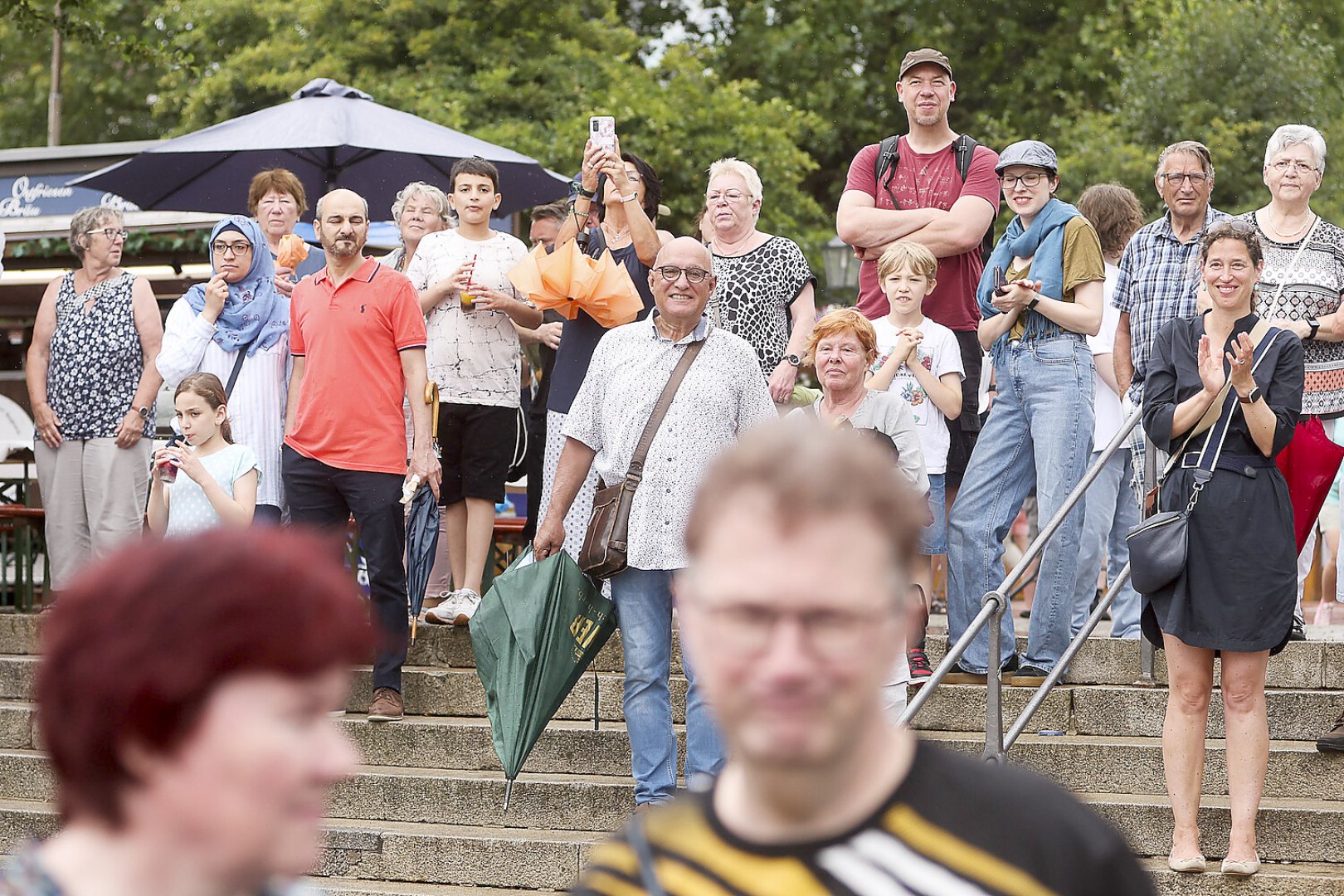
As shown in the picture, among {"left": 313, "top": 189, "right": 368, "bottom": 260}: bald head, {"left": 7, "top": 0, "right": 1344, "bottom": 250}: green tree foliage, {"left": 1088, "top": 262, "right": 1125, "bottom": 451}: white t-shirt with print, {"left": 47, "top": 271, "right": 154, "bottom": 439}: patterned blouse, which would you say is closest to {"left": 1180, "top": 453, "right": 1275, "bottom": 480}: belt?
{"left": 1088, "top": 262, "right": 1125, "bottom": 451}: white t-shirt with print

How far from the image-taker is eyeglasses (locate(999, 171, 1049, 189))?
712 centimetres

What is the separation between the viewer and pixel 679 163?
70.1ft

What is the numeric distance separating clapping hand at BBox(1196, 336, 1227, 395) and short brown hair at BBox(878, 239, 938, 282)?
1555 mm

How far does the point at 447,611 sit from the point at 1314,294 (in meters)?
3.72

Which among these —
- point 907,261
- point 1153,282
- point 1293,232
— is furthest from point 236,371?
point 1293,232

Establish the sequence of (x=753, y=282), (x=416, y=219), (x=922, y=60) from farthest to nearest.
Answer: (x=416, y=219) → (x=922, y=60) → (x=753, y=282)

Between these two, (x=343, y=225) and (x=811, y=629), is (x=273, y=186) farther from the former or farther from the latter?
(x=811, y=629)

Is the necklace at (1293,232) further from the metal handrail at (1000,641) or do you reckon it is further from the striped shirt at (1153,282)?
the metal handrail at (1000,641)

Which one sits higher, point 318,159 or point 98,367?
point 318,159

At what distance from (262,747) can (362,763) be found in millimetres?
6059

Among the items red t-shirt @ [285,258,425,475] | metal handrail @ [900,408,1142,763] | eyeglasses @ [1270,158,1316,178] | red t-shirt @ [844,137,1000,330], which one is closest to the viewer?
metal handrail @ [900,408,1142,763]

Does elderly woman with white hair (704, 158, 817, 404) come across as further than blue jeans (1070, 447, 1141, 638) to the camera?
No

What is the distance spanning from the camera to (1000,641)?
20.0ft

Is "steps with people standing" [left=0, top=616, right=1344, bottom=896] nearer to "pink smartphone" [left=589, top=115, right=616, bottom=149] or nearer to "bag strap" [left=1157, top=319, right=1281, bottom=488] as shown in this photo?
"bag strap" [left=1157, top=319, right=1281, bottom=488]
